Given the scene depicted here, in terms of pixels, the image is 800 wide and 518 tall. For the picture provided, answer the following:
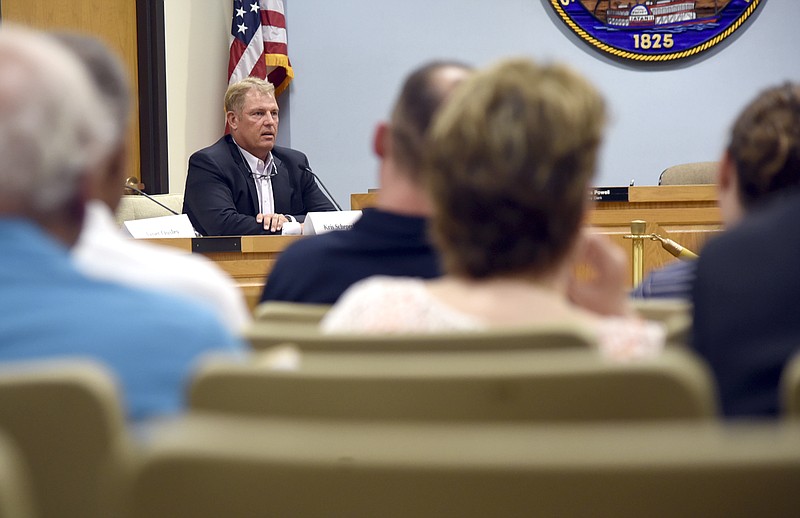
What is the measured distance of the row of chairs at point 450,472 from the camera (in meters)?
0.53

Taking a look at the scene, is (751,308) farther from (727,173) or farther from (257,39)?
(257,39)

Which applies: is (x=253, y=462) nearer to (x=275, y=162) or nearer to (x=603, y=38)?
(x=275, y=162)

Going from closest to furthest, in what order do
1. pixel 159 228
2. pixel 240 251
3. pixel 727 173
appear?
1. pixel 727 173
2. pixel 240 251
3. pixel 159 228

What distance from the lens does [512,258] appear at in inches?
47.1

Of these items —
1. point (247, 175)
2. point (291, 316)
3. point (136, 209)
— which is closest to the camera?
point (291, 316)

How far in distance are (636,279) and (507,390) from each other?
337 centimetres

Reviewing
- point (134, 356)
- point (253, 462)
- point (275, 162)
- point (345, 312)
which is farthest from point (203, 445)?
point (275, 162)

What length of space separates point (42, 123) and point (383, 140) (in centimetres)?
82

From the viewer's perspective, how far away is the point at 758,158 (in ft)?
5.54

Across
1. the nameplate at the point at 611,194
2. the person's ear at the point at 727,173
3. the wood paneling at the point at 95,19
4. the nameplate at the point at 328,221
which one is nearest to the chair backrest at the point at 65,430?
the person's ear at the point at 727,173

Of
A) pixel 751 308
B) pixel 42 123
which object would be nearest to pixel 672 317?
pixel 751 308

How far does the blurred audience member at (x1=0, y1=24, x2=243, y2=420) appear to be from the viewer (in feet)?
3.08

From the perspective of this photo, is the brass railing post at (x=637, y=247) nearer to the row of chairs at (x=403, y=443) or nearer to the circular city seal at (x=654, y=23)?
the circular city seal at (x=654, y=23)

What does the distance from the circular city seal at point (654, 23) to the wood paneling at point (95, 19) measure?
2799 millimetres
